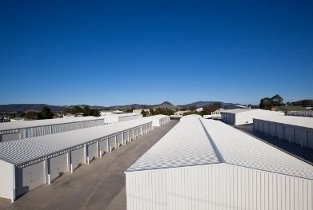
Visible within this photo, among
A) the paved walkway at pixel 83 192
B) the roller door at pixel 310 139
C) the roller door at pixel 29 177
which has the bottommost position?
the paved walkway at pixel 83 192

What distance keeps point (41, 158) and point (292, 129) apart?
3287 cm

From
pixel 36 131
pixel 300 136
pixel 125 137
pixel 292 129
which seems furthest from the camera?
pixel 125 137

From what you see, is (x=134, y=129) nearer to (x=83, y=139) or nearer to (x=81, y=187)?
(x=83, y=139)

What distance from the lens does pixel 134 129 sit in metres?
50.8

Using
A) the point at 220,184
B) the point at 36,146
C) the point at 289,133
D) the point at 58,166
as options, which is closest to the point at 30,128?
the point at 36,146

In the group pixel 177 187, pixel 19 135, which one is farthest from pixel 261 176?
pixel 19 135

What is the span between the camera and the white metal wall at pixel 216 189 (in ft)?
40.2

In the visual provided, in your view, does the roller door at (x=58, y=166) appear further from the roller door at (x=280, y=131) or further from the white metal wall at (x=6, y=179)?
the roller door at (x=280, y=131)

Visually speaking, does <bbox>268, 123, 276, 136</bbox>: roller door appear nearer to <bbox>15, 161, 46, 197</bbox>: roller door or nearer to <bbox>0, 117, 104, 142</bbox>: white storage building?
<bbox>0, 117, 104, 142</bbox>: white storage building

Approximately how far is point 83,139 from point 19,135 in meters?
10.6

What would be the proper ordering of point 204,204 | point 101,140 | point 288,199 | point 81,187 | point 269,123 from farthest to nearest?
point 269,123
point 101,140
point 81,187
point 204,204
point 288,199

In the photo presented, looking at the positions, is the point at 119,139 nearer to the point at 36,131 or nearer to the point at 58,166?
the point at 36,131

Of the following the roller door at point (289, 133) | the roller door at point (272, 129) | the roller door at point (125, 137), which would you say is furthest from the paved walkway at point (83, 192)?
the roller door at point (272, 129)

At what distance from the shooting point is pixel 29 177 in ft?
66.1
